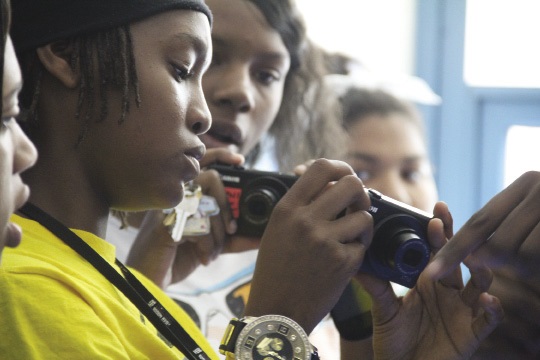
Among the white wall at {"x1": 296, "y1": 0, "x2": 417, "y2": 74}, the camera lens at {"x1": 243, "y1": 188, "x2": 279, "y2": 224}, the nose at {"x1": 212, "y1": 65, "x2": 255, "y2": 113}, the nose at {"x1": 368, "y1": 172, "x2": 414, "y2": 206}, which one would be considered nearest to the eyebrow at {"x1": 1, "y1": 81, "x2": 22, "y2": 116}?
the camera lens at {"x1": 243, "y1": 188, "x2": 279, "y2": 224}

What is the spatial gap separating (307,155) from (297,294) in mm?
957

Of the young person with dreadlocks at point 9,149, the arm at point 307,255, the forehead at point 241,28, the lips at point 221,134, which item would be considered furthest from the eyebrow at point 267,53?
the young person with dreadlocks at point 9,149

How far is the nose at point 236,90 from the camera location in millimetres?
1291

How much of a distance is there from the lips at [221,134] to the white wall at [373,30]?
4.30 ft

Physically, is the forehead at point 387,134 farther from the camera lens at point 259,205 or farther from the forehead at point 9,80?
the forehead at point 9,80

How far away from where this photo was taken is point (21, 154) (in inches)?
23.3

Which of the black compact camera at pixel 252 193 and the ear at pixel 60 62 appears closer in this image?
the ear at pixel 60 62

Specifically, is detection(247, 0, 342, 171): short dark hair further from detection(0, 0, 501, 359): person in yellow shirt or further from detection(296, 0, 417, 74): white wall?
detection(296, 0, 417, 74): white wall

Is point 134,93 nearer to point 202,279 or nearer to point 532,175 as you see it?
point 532,175

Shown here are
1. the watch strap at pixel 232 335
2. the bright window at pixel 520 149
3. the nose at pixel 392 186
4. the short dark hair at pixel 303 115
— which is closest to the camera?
the watch strap at pixel 232 335

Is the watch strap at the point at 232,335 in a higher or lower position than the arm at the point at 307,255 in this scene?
lower

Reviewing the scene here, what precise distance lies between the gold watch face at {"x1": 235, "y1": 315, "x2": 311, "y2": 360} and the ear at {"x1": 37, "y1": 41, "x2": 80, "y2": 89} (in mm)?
293

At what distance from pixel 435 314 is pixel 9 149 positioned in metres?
0.51

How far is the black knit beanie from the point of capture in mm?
800
